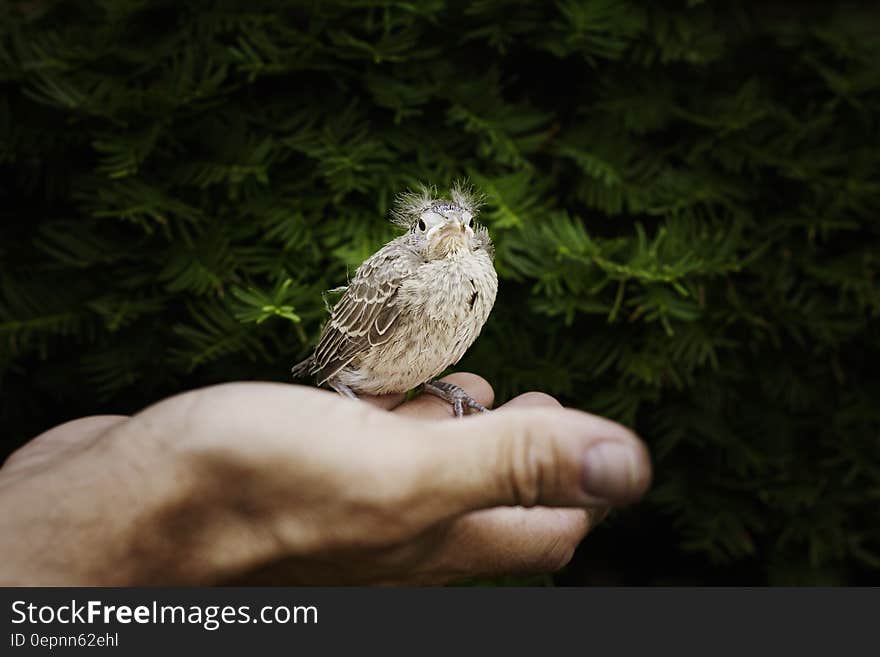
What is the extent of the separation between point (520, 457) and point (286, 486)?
0.23 m

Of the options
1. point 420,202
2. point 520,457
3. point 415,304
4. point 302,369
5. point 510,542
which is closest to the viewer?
point 520,457

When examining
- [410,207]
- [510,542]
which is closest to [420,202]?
[410,207]

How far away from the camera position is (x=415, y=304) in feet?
3.83

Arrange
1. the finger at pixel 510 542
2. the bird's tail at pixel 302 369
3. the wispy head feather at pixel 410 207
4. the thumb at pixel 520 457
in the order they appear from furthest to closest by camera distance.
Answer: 1. the bird's tail at pixel 302 369
2. the wispy head feather at pixel 410 207
3. the finger at pixel 510 542
4. the thumb at pixel 520 457

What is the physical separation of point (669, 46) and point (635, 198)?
31 centimetres

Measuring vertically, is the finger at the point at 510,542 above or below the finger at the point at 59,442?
below

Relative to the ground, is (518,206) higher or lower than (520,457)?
higher

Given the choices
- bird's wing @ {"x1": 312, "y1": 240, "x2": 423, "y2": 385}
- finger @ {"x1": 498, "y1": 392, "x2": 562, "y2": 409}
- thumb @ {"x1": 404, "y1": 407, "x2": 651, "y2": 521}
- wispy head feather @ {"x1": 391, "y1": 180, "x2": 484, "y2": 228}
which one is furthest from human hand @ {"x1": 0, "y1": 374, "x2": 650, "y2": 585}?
wispy head feather @ {"x1": 391, "y1": 180, "x2": 484, "y2": 228}

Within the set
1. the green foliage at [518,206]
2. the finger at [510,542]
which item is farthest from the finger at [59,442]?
the finger at [510,542]

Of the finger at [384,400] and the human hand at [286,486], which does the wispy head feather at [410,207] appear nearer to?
the finger at [384,400]

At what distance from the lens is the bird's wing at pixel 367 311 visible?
1.20 meters

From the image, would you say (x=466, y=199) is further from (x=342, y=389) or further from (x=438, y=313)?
(x=342, y=389)

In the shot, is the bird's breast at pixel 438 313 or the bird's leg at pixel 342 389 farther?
the bird's leg at pixel 342 389

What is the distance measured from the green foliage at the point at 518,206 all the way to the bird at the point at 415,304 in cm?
16
